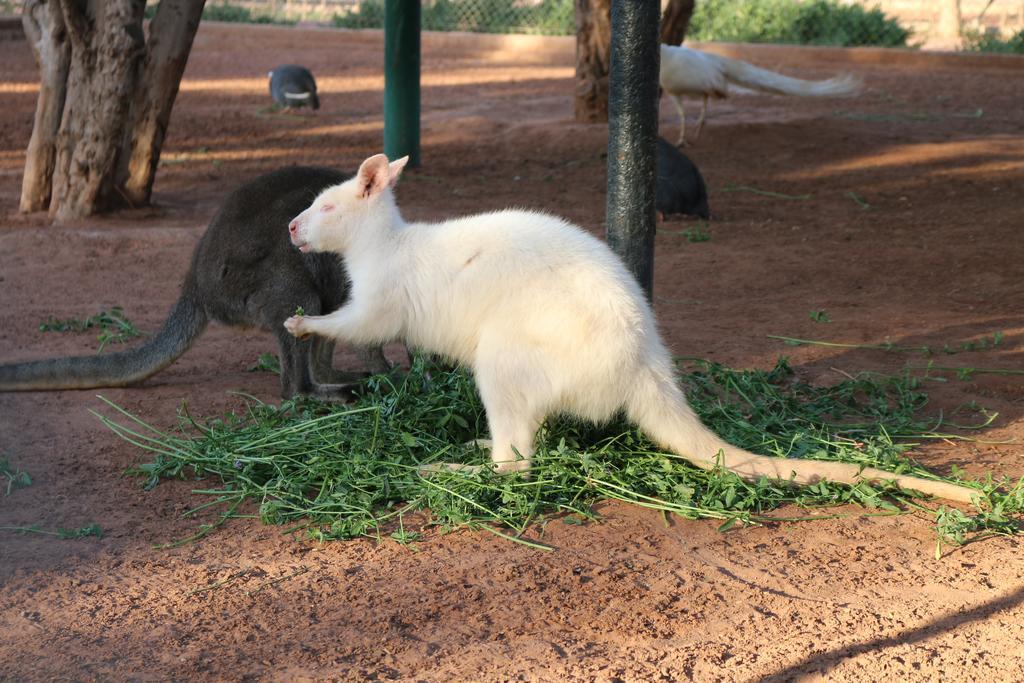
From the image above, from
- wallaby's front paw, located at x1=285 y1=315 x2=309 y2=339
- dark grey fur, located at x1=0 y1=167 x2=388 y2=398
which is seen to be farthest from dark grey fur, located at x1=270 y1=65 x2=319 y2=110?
wallaby's front paw, located at x1=285 y1=315 x2=309 y2=339

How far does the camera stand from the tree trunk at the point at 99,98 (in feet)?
26.3

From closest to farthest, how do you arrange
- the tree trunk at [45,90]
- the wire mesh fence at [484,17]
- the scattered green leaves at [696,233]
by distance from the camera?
the scattered green leaves at [696,233] < the tree trunk at [45,90] < the wire mesh fence at [484,17]

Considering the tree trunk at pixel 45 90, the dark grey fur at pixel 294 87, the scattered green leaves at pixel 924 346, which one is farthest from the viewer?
the dark grey fur at pixel 294 87

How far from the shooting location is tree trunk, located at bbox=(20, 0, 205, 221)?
26.3ft

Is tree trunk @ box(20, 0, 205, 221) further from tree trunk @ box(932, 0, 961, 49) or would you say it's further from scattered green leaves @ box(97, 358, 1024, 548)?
tree trunk @ box(932, 0, 961, 49)

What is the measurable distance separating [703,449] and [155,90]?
243 inches

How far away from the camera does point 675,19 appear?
37.6ft

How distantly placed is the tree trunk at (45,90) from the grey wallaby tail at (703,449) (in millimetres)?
6302

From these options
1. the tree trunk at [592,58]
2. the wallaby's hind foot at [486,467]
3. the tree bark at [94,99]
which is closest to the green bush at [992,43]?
the tree trunk at [592,58]

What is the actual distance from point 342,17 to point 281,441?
58.1ft

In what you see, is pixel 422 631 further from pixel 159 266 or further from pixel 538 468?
pixel 159 266

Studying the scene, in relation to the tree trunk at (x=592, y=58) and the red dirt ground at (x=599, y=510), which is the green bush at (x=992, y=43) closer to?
the red dirt ground at (x=599, y=510)

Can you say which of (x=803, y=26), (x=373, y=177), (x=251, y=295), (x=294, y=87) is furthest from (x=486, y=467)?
(x=803, y=26)

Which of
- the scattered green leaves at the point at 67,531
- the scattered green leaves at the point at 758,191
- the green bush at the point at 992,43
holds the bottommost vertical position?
the scattered green leaves at the point at 67,531
